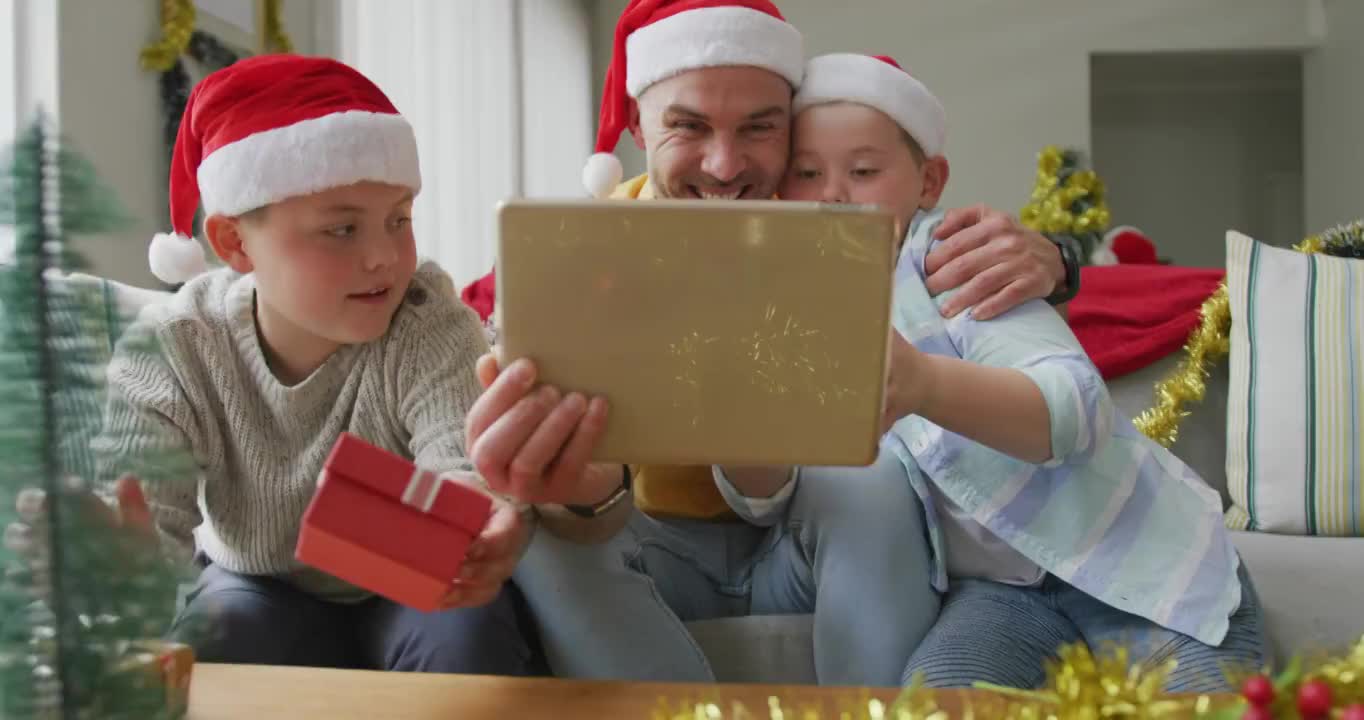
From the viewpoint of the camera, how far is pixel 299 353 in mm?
1258

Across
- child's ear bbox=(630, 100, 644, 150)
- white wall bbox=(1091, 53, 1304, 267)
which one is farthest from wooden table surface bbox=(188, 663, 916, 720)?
white wall bbox=(1091, 53, 1304, 267)

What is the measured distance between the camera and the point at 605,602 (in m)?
1.04

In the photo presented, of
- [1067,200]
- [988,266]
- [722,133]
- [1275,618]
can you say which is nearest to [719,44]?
[722,133]

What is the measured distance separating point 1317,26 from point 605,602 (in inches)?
264

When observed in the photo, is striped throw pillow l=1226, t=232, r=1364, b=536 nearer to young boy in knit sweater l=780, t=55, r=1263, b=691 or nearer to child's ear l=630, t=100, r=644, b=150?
young boy in knit sweater l=780, t=55, r=1263, b=691

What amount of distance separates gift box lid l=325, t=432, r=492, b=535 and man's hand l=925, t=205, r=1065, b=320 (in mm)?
621

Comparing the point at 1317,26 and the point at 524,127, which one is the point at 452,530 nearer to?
the point at 524,127

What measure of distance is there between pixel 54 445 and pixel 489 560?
1.35ft

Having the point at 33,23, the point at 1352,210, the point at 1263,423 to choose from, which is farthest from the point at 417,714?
the point at 1352,210

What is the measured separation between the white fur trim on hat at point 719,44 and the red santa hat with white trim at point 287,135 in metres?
0.31

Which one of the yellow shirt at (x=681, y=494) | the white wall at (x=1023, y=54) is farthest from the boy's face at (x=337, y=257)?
the white wall at (x=1023, y=54)

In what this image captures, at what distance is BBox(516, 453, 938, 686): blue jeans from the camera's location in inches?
40.9

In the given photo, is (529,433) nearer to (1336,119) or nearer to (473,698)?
(473,698)

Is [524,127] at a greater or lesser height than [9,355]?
greater
